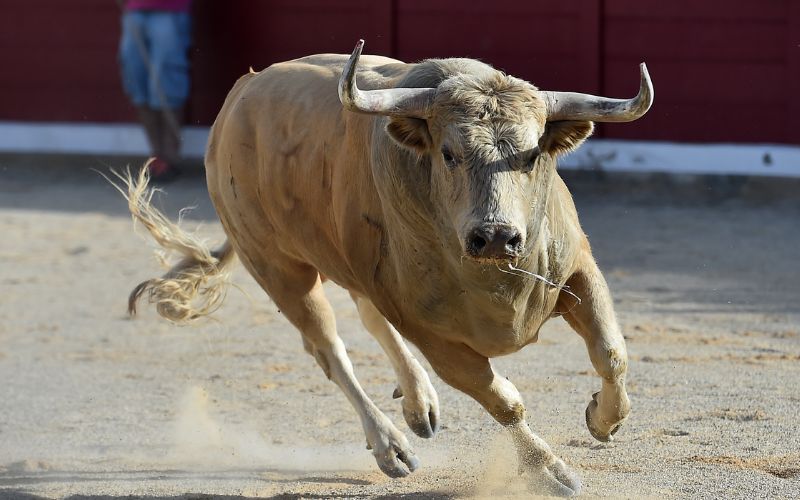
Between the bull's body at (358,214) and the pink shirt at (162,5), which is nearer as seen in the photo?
the bull's body at (358,214)

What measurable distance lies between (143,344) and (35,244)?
2200 mm

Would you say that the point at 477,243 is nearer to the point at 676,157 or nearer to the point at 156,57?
the point at 676,157

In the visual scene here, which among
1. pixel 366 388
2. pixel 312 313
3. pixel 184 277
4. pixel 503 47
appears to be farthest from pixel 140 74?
pixel 312 313

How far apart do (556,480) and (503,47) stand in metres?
5.61

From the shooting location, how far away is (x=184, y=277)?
4.64 meters

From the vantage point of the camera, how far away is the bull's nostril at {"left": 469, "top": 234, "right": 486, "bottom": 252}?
8.59ft

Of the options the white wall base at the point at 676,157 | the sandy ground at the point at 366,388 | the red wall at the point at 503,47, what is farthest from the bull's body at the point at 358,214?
the red wall at the point at 503,47

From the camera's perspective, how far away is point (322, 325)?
4.04 meters

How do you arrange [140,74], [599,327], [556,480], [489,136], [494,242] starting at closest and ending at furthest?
[494,242]
[489,136]
[599,327]
[556,480]
[140,74]

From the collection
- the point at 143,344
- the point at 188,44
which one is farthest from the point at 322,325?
the point at 188,44

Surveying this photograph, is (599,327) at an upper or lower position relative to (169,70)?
upper

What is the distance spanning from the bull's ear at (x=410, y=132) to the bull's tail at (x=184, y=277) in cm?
183

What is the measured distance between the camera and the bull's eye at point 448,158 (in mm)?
2789

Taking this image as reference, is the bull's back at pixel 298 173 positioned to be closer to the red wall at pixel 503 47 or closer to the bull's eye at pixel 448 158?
the bull's eye at pixel 448 158
